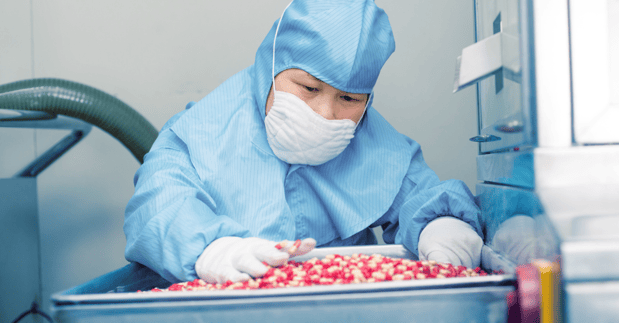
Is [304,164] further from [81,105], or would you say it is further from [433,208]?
[81,105]

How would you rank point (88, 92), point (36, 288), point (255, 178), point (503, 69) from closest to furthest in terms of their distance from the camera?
Answer: point (503, 69) → point (255, 178) → point (88, 92) → point (36, 288)

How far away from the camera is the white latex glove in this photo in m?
0.51

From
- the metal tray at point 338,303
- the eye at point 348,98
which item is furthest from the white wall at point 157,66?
the metal tray at point 338,303

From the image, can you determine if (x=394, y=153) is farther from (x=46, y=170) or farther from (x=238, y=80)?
(x=46, y=170)

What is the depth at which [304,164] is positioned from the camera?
3.83 feet

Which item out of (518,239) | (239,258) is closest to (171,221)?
(239,258)

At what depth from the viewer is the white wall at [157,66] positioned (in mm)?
1848

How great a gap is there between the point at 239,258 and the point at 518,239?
Answer: 437 millimetres

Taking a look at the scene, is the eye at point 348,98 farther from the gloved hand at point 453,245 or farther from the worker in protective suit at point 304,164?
the gloved hand at point 453,245

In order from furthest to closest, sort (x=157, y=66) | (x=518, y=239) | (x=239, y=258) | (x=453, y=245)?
(x=157, y=66), (x=453, y=245), (x=239, y=258), (x=518, y=239)

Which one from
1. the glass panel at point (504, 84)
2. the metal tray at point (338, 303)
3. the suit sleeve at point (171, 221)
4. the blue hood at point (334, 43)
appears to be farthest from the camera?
the blue hood at point (334, 43)

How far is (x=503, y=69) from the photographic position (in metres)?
0.68

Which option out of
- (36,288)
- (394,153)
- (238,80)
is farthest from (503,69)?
(36,288)

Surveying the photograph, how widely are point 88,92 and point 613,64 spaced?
1.56 meters
